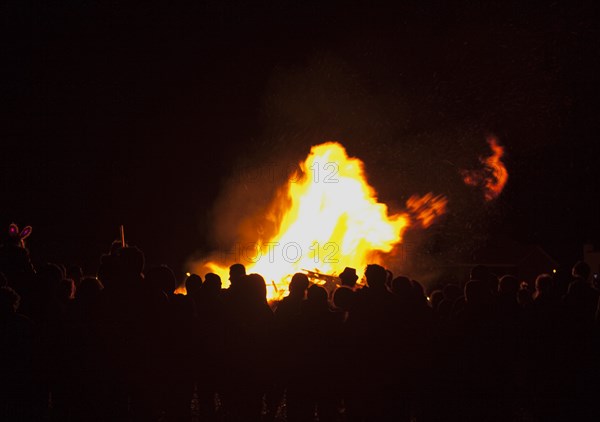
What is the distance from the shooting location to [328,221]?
1451 centimetres

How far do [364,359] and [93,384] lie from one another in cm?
219

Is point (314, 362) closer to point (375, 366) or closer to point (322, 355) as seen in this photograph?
point (322, 355)

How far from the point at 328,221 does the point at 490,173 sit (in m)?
6.03

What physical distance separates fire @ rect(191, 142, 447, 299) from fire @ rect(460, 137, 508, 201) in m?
3.27

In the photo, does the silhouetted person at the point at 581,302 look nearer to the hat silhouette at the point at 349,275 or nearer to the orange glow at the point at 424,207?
the hat silhouette at the point at 349,275

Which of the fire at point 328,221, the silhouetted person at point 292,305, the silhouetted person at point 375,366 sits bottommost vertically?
the silhouetted person at point 375,366

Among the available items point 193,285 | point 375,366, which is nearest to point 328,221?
point 193,285

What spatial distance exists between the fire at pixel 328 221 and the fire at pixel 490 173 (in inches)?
129

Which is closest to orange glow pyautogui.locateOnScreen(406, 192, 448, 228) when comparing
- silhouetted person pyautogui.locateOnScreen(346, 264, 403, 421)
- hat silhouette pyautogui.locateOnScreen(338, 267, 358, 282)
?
hat silhouette pyautogui.locateOnScreen(338, 267, 358, 282)

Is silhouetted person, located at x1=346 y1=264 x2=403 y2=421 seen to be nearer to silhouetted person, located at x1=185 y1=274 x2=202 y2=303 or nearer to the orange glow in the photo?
silhouetted person, located at x1=185 y1=274 x2=202 y2=303

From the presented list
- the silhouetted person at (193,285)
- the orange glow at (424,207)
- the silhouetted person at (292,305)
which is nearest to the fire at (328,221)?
the orange glow at (424,207)

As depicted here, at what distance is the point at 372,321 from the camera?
5539 mm

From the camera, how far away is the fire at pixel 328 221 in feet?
45.0

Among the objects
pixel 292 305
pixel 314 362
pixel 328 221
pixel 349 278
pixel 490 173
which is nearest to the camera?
pixel 314 362
